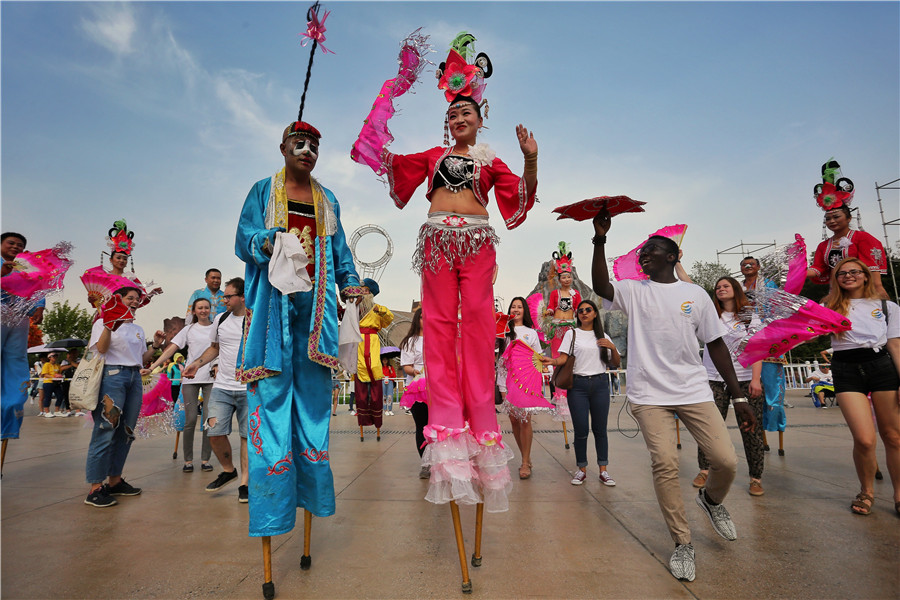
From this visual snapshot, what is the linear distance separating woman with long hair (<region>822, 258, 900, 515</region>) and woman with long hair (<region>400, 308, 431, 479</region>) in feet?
12.9

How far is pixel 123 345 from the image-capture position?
188 inches

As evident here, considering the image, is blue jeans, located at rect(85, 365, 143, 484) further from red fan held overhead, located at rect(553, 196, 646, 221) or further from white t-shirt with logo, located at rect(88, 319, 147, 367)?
red fan held overhead, located at rect(553, 196, 646, 221)

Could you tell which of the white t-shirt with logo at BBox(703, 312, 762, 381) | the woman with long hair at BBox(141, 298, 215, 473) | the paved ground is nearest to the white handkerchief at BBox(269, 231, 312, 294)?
the paved ground

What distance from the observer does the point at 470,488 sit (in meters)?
2.59

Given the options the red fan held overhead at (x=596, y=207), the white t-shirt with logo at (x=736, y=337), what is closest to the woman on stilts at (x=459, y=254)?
the red fan held overhead at (x=596, y=207)

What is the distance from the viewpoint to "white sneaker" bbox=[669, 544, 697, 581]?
2.59 metres

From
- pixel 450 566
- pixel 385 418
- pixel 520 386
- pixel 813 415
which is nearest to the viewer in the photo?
pixel 450 566

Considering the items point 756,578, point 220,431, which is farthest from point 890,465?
point 220,431

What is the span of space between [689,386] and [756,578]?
1.08 m

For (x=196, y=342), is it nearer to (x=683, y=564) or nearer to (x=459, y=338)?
(x=459, y=338)

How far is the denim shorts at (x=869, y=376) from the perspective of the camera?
151 inches

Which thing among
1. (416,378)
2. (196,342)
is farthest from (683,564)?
(196,342)

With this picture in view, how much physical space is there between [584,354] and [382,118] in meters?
3.60

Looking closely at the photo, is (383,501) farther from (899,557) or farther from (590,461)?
(899,557)
